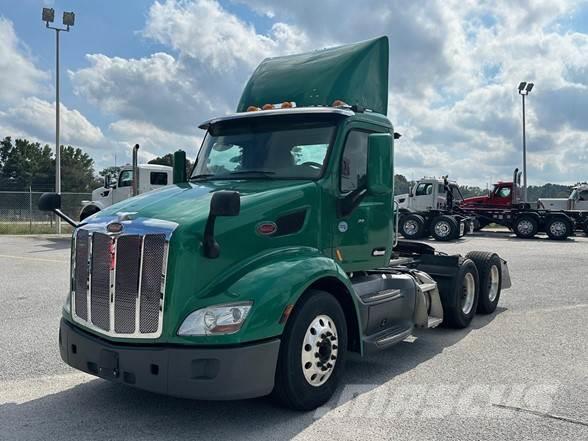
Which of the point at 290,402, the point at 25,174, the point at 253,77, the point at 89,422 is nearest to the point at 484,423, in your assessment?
the point at 290,402

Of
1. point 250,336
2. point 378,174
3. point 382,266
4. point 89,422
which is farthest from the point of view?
point 382,266

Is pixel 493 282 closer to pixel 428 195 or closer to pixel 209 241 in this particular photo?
pixel 209 241

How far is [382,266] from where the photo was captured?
600cm

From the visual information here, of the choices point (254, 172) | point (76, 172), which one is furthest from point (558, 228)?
point (76, 172)

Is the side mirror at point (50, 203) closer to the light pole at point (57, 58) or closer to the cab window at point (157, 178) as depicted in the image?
the cab window at point (157, 178)

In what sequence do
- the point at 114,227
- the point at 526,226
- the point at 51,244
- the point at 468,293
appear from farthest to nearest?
1. the point at 526,226
2. the point at 51,244
3. the point at 468,293
4. the point at 114,227

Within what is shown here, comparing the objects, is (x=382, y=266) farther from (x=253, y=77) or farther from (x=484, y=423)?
(x=253, y=77)

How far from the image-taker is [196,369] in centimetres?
386

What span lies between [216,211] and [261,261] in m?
0.66

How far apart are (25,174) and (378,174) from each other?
69.0 meters

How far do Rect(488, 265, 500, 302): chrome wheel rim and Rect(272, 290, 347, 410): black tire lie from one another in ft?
14.8

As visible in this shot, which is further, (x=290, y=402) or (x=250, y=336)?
(x=290, y=402)

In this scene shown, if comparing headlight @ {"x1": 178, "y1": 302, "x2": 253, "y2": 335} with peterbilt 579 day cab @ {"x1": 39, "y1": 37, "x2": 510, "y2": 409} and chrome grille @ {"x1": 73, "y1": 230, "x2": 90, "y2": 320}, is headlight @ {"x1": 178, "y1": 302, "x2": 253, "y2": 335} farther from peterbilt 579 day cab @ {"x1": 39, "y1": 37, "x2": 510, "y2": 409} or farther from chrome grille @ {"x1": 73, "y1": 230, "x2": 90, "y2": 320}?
chrome grille @ {"x1": 73, "y1": 230, "x2": 90, "y2": 320}

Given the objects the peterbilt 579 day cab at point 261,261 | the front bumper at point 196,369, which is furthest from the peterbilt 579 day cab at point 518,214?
the front bumper at point 196,369
